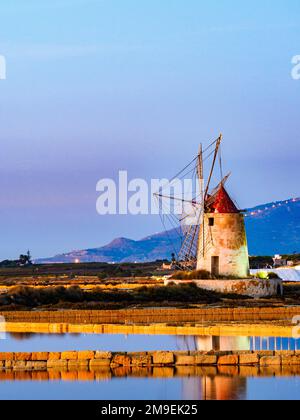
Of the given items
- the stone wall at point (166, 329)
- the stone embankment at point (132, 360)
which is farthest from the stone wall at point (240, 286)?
the stone embankment at point (132, 360)

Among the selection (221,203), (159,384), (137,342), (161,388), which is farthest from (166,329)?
(221,203)

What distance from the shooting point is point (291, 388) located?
1794cm

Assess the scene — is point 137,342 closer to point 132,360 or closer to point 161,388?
point 132,360

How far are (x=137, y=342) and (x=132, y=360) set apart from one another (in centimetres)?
486

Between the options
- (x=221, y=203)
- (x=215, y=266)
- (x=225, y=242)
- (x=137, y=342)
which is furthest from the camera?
(x=221, y=203)

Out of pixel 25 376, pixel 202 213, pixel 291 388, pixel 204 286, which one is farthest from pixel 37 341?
pixel 202 213

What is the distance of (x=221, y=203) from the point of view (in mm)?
42750

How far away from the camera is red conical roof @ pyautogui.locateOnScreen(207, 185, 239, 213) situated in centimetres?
4256

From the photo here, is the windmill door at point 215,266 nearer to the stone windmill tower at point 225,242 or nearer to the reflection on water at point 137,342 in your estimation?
the stone windmill tower at point 225,242

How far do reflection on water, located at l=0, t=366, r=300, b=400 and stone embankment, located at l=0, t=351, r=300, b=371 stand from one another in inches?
11.8

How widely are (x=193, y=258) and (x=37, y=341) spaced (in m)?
20.0

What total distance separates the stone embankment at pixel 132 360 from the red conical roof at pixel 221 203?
22.0 metres

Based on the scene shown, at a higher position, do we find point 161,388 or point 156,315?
point 156,315
